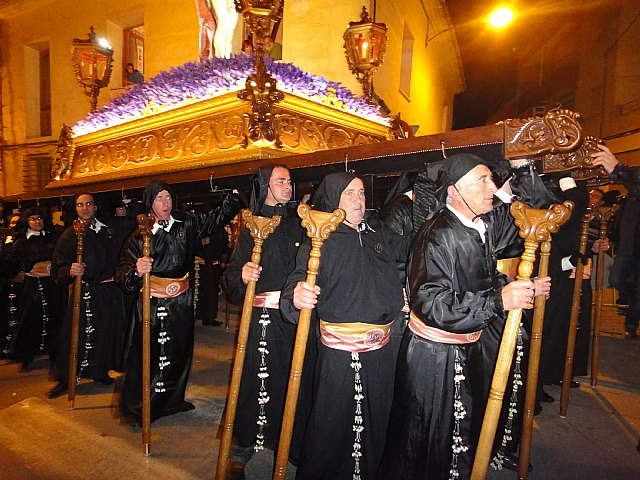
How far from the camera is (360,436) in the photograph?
8.39 feet

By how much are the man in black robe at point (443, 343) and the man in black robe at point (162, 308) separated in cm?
253

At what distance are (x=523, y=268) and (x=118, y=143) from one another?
673 cm

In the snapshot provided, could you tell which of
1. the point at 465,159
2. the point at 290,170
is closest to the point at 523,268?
the point at 465,159

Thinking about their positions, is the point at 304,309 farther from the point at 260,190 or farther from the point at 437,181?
the point at 260,190

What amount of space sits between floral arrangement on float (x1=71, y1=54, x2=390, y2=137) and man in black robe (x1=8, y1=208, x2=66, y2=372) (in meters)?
2.15

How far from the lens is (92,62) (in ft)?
25.2

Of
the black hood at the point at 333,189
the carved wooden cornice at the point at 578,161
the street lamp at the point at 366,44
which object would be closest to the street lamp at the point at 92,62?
the street lamp at the point at 366,44

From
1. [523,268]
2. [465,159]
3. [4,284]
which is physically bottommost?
[4,284]

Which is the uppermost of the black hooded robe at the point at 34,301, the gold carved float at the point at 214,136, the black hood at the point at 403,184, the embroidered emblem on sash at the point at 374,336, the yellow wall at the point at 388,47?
the yellow wall at the point at 388,47

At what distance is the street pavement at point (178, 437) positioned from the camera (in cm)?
323

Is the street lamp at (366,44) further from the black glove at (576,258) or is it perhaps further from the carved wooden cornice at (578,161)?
the carved wooden cornice at (578,161)

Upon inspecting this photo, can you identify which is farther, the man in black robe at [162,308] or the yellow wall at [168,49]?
the yellow wall at [168,49]

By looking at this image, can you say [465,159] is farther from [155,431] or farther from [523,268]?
[155,431]

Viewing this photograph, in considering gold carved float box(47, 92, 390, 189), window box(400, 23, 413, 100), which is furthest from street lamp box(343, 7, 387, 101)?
window box(400, 23, 413, 100)
